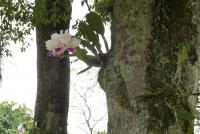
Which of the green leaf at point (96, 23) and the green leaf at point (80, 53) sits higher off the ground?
the green leaf at point (96, 23)

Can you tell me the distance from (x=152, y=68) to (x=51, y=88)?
321cm

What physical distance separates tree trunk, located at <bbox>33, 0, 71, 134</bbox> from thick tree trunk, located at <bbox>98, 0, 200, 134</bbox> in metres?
2.84

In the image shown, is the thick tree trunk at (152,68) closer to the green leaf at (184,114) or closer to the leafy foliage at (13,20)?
the green leaf at (184,114)

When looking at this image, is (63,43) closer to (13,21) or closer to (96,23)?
(96,23)

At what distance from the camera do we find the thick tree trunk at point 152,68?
4.96 ft

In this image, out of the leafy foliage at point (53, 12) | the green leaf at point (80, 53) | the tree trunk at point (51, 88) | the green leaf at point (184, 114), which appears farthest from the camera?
the tree trunk at point (51, 88)

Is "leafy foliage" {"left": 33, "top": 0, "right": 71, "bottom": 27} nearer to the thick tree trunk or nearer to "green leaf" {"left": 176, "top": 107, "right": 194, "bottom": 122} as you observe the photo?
the thick tree trunk

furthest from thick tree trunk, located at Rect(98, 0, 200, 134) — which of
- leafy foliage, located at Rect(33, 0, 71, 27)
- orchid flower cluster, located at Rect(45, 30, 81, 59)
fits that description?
leafy foliage, located at Rect(33, 0, 71, 27)

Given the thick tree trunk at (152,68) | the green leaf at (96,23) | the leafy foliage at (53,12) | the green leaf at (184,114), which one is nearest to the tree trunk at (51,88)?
the leafy foliage at (53,12)

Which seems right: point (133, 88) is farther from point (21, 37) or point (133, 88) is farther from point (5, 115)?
point (5, 115)


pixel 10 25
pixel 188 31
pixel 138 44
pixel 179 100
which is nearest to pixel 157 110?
pixel 179 100

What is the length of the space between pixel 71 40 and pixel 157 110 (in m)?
0.46

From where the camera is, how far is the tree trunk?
4.57m

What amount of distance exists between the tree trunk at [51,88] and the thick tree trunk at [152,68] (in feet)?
9.31
